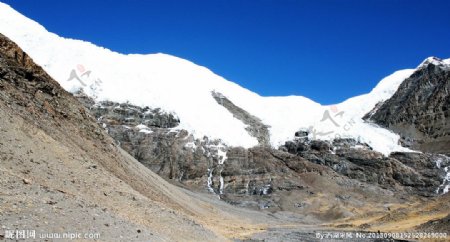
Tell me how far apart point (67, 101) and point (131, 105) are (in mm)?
124731

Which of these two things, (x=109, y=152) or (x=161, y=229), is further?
(x=109, y=152)

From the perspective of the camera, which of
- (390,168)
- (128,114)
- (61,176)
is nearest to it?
(61,176)

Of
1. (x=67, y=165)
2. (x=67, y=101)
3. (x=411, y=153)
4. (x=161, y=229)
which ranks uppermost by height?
(x=411, y=153)

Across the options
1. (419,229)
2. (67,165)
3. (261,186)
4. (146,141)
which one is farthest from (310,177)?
(67,165)

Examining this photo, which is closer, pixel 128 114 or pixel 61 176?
pixel 61 176

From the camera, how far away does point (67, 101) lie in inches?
2504

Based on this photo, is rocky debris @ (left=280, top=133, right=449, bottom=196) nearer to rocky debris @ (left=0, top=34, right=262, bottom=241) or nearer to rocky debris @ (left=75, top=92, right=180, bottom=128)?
rocky debris @ (left=75, top=92, right=180, bottom=128)

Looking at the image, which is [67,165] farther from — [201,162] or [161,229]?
[201,162]

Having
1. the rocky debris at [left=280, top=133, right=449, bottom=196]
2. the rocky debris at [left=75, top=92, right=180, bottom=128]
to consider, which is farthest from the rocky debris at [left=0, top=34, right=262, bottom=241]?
the rocky debris at [left=280, top=133, right=449, bottom=196]

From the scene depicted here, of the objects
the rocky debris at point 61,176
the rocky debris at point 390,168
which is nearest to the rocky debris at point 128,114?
the rocky debris at point 390,168

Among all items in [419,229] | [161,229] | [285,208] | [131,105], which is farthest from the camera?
[131,105]

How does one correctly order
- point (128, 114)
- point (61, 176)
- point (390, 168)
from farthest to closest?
point (390, 168) < point (128, 114) < point (61, 176)

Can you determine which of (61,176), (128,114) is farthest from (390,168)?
(61,176)

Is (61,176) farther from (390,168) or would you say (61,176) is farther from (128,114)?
(390,168)
